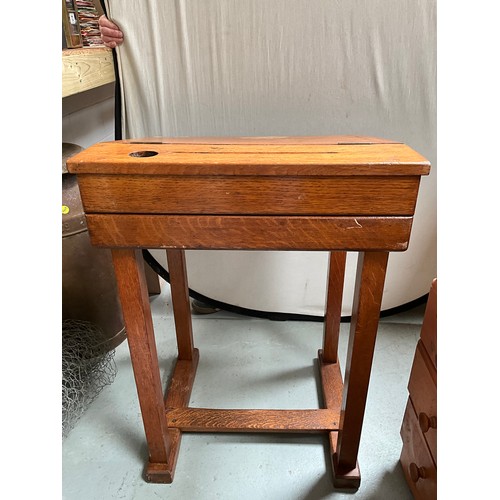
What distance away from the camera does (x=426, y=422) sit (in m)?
0.83

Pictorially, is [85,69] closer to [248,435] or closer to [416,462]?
[248,435]

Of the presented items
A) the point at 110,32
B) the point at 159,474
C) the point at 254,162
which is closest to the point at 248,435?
the point at 159,474

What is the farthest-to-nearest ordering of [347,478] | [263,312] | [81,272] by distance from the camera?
[263,312] < [81,272] < [347,478]

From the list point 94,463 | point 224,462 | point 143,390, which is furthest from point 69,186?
point 224,462

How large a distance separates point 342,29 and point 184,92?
476 millimetres

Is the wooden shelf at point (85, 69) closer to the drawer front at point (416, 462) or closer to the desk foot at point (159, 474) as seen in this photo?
the desk foot at point (159, 474)

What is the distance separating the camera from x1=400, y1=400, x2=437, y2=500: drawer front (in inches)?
33.1

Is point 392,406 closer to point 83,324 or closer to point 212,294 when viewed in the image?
point 212,294

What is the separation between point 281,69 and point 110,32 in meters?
0.48

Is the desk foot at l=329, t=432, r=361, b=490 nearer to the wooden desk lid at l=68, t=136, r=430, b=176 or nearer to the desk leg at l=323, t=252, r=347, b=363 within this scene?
the desk leg at l=323, t=252, r=347, b=363

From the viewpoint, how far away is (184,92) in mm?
1247

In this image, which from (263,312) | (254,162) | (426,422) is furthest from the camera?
(263,312)

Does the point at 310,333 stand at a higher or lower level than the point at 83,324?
lower

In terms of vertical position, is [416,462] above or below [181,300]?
below
